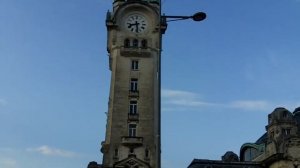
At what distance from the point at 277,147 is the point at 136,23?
26533 millimetres

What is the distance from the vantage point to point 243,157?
69062mm

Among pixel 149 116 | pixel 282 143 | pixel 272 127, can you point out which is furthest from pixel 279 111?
pixel 149 116

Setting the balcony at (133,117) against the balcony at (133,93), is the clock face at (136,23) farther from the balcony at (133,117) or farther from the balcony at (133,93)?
the balcony at (133,117)

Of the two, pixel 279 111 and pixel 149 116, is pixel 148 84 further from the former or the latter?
pixel 279 111

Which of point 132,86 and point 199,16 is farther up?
point 132,86

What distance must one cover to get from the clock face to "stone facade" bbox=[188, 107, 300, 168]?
21.2 meters

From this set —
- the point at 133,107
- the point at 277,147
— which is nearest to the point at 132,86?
the point at 133,107

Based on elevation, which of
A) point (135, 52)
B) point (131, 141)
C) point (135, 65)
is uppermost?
point (135, 52)

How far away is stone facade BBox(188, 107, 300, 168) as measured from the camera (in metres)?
55.2

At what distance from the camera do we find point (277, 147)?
56719mm

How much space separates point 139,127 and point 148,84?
6331 millimetres

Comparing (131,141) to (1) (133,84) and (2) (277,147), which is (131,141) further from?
(2) (277,147)

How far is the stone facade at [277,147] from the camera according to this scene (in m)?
55.2

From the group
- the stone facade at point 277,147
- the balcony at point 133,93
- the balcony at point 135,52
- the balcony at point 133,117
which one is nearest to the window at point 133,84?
the balcony at point 133,93
